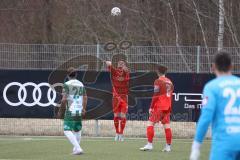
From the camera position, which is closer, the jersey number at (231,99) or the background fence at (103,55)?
the jersey number at (231,99)

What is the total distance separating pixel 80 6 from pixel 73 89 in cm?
2316

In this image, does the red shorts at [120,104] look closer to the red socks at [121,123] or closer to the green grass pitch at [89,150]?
the red socks at [121,123]

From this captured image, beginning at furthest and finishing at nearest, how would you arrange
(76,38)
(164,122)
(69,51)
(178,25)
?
(76,38)
(178,25)
(69,51)
(164,122)

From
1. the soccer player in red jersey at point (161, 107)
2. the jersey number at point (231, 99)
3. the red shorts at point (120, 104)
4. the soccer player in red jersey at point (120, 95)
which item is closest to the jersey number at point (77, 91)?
the soccer player in red jersey at point (161, 107)

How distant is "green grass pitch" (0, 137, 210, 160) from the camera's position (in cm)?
1512

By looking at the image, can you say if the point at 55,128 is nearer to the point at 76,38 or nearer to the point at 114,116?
the point at 114,116

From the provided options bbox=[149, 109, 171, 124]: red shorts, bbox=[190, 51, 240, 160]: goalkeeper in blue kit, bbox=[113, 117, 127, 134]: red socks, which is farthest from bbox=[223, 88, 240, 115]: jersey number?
bbox=[113, 117, 127, 134]: red socks

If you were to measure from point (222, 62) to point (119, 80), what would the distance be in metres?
12.8

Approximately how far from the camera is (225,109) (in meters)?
7.89

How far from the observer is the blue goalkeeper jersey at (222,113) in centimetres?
780

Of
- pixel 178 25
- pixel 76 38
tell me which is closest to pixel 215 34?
pixel 178 25

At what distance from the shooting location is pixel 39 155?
1552 cm

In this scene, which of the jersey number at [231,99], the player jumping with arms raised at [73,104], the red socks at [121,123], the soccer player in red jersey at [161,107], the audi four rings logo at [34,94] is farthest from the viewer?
the audi four rings logo at [34,94]

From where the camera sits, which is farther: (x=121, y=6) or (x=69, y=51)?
(x=121, y=6)
